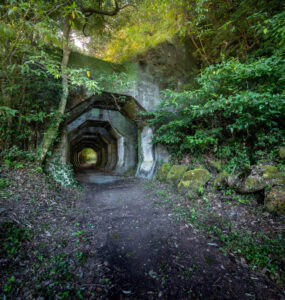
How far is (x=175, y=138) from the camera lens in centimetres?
620

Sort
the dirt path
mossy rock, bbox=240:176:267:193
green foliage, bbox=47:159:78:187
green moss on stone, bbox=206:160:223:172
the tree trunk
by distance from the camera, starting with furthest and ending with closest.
A: green foliage, bbox=47:159:78:187, the tree trunk, green moss on stone, bbox=206:160:223:172, mossy rock, bbox=240:176:267:193, the dirt path

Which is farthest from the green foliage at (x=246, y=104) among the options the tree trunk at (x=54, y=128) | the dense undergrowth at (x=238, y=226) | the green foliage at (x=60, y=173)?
the green foliage at (x=60, y=173)

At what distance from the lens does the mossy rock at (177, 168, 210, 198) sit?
14.7 feet

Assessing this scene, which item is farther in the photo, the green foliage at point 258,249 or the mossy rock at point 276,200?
the mossy rock at point 276,200

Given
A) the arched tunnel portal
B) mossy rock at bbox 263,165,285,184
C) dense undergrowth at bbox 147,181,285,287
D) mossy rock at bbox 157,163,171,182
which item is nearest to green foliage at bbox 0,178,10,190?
the arched tunnel portal

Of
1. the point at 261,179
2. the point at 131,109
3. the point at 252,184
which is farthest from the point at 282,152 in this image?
the point at 131,109

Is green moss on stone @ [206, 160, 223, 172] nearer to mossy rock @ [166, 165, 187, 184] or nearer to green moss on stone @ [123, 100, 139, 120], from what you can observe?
mossy rock @ [166, 165, 187, 184]

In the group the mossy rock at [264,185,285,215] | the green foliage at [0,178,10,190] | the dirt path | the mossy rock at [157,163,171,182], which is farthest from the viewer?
the mossy rock at [157,163,171,182]

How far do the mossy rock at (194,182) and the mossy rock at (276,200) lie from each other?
1601 mm

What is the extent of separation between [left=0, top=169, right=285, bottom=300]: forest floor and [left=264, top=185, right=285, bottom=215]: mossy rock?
19 cm

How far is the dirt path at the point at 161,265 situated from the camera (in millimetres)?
1699

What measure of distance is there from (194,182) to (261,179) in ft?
5.64

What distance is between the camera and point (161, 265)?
2.10 metres

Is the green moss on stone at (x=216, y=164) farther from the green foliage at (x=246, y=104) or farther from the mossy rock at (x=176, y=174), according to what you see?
the mossy rock at (x=176, y=174)
